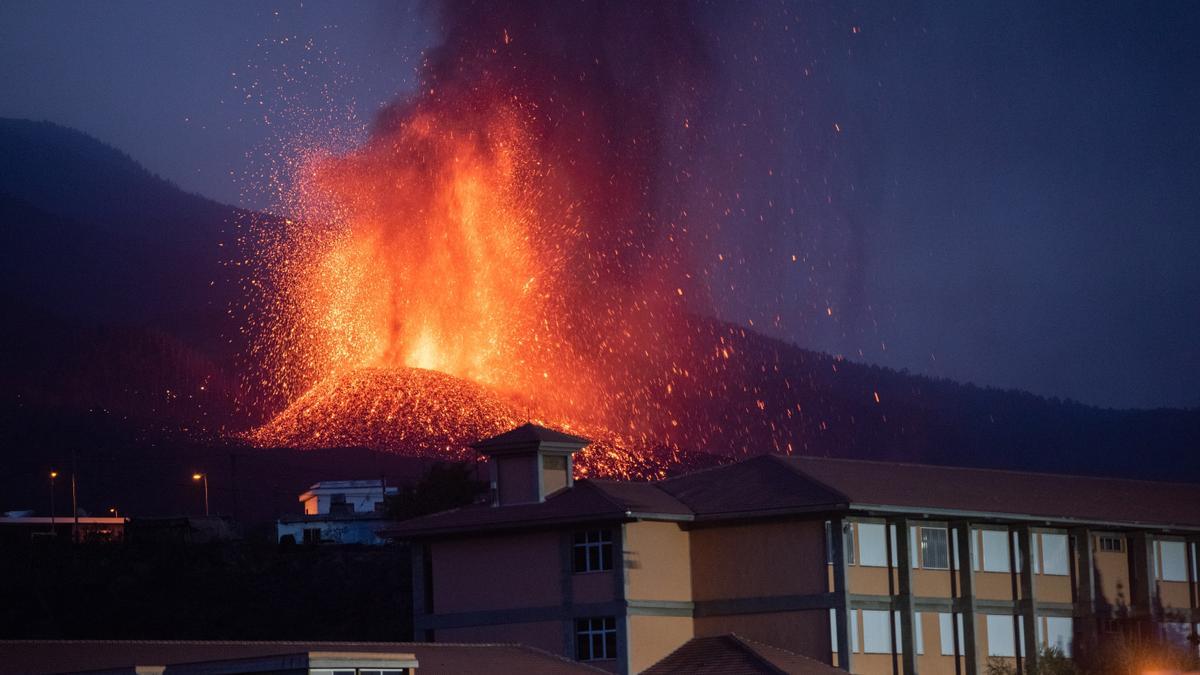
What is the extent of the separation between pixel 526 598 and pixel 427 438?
4575 inches

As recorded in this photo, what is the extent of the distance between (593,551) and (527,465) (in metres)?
4.06

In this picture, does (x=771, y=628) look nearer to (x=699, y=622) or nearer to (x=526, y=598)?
(x=699, y=622)

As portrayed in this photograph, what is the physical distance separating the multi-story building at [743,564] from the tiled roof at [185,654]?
5.69m

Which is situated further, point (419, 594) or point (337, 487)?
point (337, 487)

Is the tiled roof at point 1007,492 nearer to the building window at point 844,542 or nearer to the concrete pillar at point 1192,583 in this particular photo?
the building window at point 844,542

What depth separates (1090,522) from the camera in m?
65.0

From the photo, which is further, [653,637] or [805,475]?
[805,475]

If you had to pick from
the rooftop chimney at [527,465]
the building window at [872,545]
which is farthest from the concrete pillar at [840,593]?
the rooftop chimney at [527,465]

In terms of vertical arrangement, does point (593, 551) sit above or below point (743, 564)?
above

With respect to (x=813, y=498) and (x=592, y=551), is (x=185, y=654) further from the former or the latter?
(x=813, y=498)

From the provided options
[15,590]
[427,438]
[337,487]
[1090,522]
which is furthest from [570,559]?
[427,438]

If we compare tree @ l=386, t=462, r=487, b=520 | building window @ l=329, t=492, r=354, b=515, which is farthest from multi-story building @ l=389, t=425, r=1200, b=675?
building window @ l=329, t=492, r=354, b=515

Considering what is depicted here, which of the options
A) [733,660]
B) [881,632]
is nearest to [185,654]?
[733,660]

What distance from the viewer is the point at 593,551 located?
5691cm
